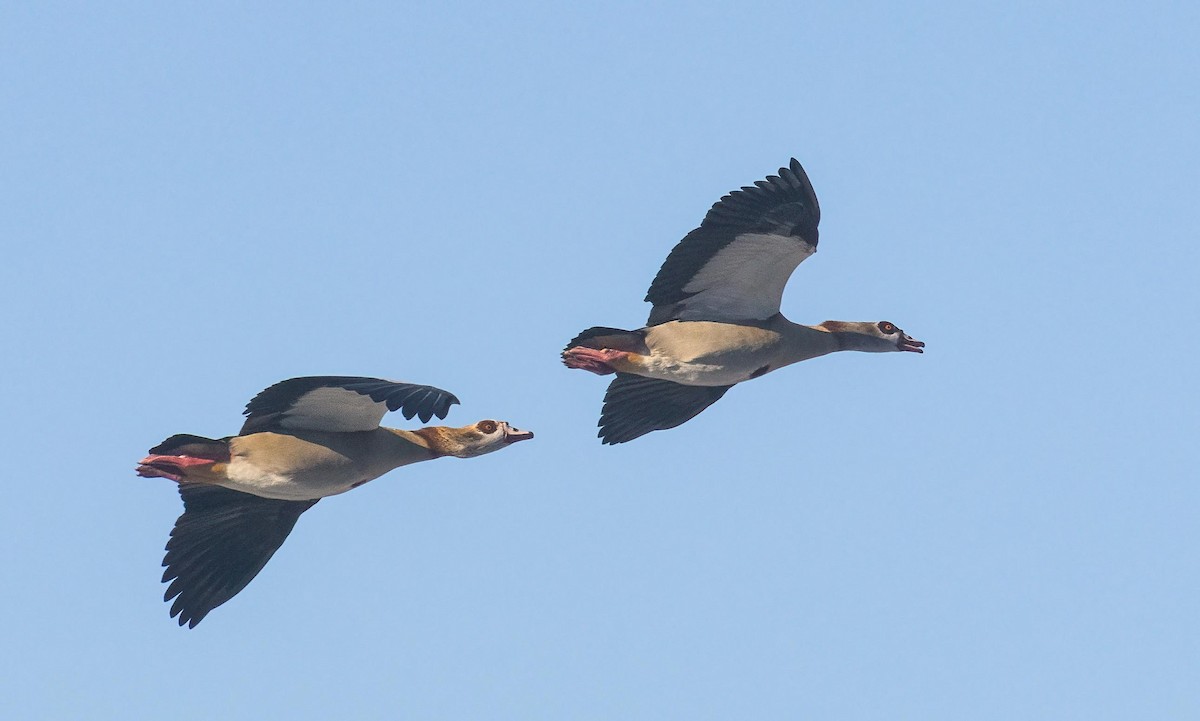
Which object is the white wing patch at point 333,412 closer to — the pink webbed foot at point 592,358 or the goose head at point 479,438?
the goose head at point 479,438

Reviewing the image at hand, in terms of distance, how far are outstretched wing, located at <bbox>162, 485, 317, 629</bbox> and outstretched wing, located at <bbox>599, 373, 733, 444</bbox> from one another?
12.1ft

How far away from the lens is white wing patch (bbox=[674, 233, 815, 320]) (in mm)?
23641

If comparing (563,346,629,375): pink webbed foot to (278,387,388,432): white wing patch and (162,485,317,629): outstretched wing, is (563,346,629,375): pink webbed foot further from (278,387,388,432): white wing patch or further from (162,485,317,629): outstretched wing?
(162,485,317,629): outstretched wing

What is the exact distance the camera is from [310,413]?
22.4m

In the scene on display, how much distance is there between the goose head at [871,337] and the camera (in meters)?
25.2

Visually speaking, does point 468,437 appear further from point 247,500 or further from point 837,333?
point 837,333

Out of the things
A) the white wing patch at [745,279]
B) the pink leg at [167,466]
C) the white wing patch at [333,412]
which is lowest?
the pink leg at [167,466]

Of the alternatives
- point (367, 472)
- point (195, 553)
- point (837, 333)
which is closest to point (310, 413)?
point (367, 472)

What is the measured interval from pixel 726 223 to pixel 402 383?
14.9 feet

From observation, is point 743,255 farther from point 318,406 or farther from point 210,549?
point 210,549

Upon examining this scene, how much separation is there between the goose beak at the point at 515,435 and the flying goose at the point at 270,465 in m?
0.01

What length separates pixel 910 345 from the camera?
2588 cm

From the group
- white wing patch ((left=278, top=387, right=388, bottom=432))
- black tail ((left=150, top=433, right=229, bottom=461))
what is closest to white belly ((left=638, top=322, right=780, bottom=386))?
white wing patch ((left=278, top=387, right=388, bottom=432))

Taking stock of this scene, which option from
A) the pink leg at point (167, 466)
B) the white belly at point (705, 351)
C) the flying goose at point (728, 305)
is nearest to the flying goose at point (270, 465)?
the pink leg at point (167, 466)
